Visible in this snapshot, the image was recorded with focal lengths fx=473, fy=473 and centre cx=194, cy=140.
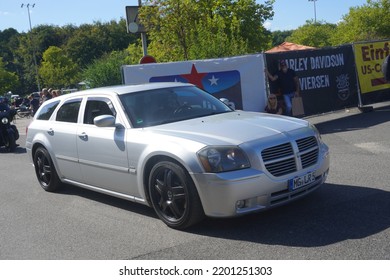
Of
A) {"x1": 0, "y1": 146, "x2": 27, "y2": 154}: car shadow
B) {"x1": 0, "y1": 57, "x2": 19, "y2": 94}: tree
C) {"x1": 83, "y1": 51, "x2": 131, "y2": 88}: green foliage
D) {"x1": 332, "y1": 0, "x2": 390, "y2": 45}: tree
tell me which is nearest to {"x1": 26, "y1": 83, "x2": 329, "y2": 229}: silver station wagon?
{"x1": 0, "y1": 146, "x2": 27, "y2": 154}: car shadow

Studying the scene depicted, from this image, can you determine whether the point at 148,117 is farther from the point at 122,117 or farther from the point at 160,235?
the point at 160,235

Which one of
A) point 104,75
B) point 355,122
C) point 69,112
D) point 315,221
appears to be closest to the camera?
point 315,221

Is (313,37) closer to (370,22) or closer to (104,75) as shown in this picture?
(370,22)

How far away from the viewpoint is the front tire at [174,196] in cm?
480

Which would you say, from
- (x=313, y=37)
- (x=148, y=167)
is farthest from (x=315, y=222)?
(x=313, y=37)

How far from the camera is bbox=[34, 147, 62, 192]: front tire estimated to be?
724 cm

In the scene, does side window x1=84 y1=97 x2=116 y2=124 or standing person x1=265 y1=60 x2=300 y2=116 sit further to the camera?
standing person x1=265 y1=60 x2=300 y2=116

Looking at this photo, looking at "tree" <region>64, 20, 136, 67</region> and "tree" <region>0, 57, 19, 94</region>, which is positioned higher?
"tree" <region>64, 20, 136, 67</region>

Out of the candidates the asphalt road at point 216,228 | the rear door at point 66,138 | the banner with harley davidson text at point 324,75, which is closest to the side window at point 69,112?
the rear door at point 66,138

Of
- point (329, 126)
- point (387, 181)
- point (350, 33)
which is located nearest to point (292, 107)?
point (329, 126)

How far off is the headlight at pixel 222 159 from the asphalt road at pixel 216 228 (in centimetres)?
71

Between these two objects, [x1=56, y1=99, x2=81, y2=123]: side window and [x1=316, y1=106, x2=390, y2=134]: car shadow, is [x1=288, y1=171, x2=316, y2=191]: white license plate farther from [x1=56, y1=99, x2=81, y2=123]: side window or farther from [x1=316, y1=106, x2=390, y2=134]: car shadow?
[x1=316, y1=106, x2=390, y2=134]: car shadow

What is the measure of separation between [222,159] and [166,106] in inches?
63.9

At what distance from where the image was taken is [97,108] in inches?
248
